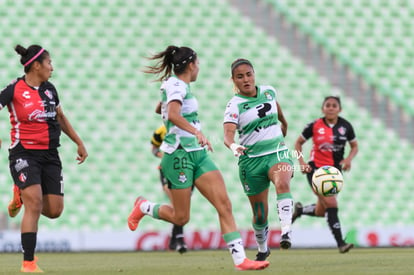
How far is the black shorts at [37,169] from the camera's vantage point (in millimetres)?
7945

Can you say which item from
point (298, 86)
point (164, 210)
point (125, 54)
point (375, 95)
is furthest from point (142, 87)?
point (164, 210)

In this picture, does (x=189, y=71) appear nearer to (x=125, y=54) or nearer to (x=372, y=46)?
(x=125, y=54)

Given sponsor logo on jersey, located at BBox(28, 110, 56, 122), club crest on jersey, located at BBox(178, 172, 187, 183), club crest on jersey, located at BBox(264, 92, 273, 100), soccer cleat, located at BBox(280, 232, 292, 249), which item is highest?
club crest on jersey, located at BBox(264, 92, 273, 100)

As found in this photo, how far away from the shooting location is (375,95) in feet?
61.9

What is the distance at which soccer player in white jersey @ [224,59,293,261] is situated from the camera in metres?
8.50

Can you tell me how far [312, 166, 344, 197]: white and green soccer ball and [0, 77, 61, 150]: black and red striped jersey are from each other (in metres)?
3.30

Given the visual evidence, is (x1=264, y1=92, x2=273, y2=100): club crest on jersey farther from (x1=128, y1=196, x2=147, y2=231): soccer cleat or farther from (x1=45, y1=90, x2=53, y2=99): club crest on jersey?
(x1=45, y1=90, x2=53, y2=99): club crest on jersey

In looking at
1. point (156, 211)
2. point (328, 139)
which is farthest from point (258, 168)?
point (328, 139)

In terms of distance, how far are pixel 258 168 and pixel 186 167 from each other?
1058 mm

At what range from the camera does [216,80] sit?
60.9 ft

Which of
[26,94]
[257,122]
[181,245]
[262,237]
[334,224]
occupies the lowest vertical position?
[181,245]

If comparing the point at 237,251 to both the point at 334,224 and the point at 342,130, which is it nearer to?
the point at 334,224

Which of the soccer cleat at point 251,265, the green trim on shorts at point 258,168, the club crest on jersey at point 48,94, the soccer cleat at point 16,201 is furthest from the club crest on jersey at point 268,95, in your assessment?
the soccer cleat at point 16,201

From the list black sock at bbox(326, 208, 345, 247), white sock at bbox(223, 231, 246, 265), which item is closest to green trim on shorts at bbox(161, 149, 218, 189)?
white sock at bbox(223, 231, 246, 265)
